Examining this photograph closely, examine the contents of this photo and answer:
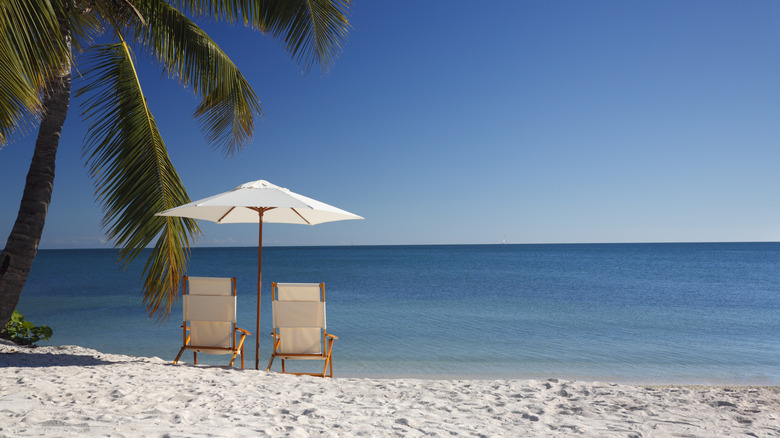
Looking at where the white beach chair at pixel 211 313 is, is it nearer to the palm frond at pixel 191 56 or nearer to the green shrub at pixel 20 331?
the green shrub at pixel 20 331

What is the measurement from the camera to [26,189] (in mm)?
4734

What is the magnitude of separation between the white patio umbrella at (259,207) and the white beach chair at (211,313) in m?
0.28

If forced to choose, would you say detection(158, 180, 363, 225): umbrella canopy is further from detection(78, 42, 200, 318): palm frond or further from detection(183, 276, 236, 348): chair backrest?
detection(183, 276, 236, 348): chair backrest

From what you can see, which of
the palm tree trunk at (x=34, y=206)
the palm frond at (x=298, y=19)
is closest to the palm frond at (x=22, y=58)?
the palm tree trunk at (x=34, y=206)

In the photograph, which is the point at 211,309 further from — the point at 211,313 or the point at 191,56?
the point at 191,56

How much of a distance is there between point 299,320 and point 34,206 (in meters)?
2.99

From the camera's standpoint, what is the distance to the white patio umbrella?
13.3 ft

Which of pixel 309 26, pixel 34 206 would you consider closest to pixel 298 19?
pixel 309 26

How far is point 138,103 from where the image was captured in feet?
16.4

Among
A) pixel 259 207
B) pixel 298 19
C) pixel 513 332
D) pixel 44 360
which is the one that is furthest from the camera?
pixel 513 332

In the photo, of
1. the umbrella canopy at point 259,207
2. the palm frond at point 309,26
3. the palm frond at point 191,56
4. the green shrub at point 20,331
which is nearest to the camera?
the umbrella canopy at point 259,207

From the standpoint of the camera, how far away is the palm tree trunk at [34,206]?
4.66 metres

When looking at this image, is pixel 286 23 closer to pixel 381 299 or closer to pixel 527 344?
pixel 527 344

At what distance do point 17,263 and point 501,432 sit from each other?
4.93 meters
